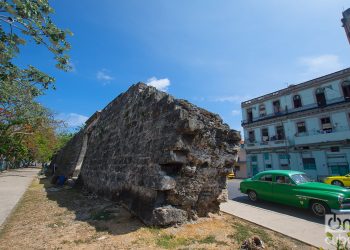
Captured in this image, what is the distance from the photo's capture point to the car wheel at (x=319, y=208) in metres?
6.21

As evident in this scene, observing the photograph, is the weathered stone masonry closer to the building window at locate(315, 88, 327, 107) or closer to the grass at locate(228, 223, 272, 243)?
the grass at locate(228, 223, 272, 243)

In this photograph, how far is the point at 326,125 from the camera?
23047 millimetres

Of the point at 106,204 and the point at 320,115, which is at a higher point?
the point at 320,115

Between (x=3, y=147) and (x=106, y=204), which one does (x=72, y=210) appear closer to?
(x=106, y=204)

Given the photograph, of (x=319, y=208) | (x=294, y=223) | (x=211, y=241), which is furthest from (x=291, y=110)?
(x=211, y=241)

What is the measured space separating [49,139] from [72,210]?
26.7m

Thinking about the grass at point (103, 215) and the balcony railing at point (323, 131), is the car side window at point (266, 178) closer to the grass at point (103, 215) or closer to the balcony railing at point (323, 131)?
the grass at point (103, 215)

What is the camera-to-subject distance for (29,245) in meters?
3.53

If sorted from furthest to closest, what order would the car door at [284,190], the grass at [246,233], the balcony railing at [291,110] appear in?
the balcony railing at [291,110], the car door at [284,190], the grass at [246,233]

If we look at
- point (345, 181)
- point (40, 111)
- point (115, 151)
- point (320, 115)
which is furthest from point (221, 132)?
point (320, 115)

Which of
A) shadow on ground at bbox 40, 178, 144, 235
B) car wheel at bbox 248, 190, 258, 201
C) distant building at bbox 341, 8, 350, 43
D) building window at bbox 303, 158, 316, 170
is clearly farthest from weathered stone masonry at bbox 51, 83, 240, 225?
building window at bbox 303, 158, 316, 170

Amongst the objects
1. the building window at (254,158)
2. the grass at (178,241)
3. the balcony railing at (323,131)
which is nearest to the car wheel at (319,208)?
the grass at (178,241)

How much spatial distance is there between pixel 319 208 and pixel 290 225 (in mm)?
1980

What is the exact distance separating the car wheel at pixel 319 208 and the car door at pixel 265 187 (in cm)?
158
